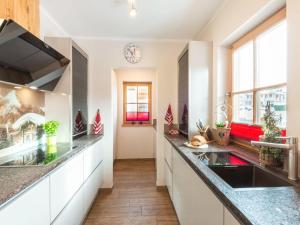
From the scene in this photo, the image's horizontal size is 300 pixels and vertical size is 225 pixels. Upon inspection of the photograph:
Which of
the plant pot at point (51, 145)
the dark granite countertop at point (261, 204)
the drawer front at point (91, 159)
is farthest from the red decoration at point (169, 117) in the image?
the dark granite countertop at point (261, 204)

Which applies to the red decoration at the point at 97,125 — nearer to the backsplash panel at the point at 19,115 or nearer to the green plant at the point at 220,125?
the backsplash panel at the point at 19,115

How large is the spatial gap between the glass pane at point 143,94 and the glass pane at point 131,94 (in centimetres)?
11

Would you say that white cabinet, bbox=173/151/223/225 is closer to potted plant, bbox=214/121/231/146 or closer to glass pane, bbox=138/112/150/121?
potted plant, bbox=214/121/231/146

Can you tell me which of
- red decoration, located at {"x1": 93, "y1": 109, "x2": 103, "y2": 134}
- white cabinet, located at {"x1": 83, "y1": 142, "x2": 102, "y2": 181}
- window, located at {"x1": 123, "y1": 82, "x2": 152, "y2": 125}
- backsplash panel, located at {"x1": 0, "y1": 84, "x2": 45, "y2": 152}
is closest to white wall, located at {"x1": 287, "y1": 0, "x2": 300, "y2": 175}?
white cabinet, located at {"x1": 83, "y1": 142, "x2": 102, "y2": 181}

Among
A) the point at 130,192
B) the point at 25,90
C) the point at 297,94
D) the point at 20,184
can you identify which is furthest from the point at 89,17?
the point at 130,192

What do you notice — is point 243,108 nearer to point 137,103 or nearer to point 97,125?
point 97,125

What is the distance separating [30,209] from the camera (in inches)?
42.3

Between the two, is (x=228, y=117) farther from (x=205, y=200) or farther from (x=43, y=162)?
(x=43, y=162)

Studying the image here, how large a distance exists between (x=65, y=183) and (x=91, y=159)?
80cm

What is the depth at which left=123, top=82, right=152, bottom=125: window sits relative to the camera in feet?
16.8

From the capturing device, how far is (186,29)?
282 cm

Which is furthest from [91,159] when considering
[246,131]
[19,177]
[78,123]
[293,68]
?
[293,68]

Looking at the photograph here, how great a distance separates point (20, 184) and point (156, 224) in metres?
1.67

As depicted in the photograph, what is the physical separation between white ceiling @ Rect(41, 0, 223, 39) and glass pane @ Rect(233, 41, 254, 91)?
22.8 inches
